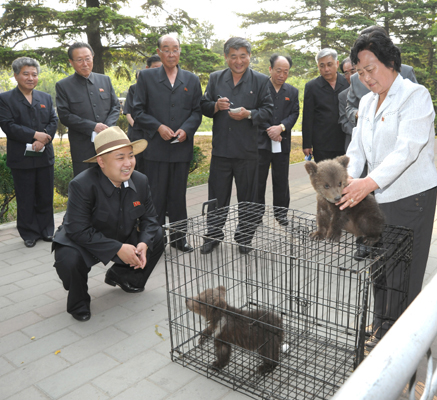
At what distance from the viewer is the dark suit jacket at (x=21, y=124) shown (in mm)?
5090

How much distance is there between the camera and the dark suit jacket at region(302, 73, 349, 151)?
18.6ft

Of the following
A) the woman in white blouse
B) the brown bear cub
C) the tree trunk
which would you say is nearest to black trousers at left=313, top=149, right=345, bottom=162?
the woman in white blouse

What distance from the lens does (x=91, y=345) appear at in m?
3.09

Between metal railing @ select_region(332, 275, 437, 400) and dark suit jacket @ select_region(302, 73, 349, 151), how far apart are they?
514 cm

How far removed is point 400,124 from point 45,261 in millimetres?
4083

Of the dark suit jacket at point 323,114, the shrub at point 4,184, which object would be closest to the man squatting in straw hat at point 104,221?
the dark suit jacket at point 323,114

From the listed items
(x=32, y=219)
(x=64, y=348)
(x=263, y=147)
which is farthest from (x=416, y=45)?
(x=64, y=348)

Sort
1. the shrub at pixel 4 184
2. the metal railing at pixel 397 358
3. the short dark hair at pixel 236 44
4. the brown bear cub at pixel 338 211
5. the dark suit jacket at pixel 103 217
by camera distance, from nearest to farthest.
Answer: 1. the metal railing at pixel 397 358
2. the brown bear cub at pixel 338 211
3. the dark suit jacket at pixel 103 217
4. the short dark hair at pixel 236 44
5. the shrub at pixel 4 184

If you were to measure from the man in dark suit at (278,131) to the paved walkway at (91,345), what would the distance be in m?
2.29

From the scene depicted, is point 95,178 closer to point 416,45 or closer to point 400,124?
point 400,124

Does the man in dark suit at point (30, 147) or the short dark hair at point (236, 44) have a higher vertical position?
the short dark hair at point (236, 44)

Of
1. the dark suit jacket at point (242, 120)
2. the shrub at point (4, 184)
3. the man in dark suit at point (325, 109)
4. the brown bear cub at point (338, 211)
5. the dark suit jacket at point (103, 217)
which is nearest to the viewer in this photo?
the brown bear cub at point (338, 211)

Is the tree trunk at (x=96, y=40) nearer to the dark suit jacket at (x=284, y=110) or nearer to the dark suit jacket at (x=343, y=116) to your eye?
the dark suit jacket at (x=284, y=110)

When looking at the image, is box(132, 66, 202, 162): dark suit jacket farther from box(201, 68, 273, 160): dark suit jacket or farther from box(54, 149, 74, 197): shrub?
box(54, 149, 74, 197): shrub
